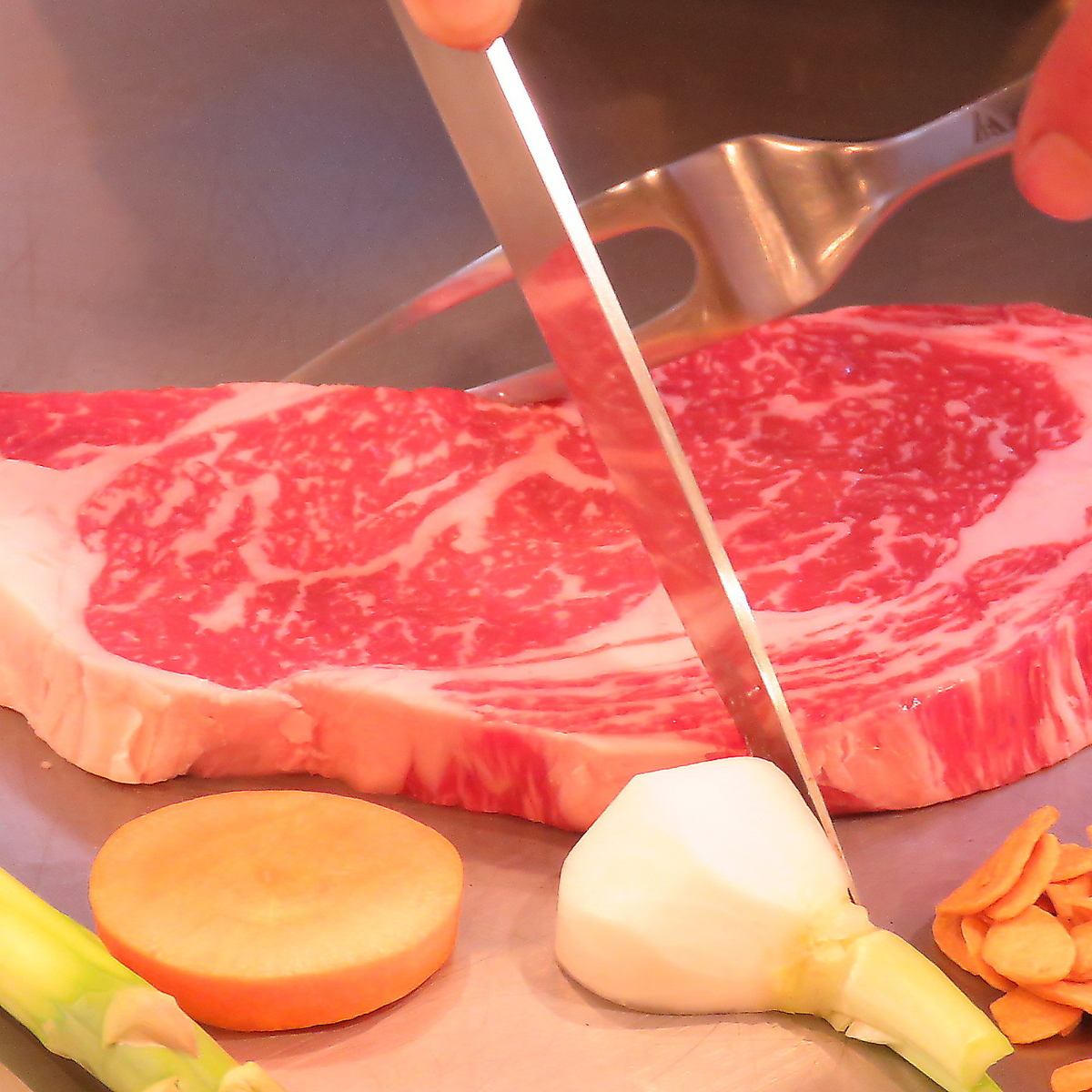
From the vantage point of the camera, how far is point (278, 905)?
46.1 inches

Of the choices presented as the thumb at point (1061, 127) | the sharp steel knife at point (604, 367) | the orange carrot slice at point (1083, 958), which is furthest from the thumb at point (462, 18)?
the thumb at point (1061, 127)

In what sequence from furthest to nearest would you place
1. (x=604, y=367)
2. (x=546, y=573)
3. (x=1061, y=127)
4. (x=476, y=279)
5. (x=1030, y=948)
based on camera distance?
(x=476, y=279) < (x=1061, y=127) < (x=546, y=573) < (x=604, y=367) < (x=1030, y=948)

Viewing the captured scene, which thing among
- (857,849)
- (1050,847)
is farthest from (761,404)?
(1050,847)

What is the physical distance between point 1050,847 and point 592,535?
2.10ft

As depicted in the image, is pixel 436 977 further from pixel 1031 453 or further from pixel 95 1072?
pixel 1031 453

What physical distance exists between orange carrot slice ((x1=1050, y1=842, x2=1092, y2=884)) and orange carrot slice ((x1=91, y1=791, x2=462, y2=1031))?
49 cm

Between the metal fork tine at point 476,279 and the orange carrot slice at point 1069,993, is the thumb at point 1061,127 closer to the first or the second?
the metal fork tine at point 476,279

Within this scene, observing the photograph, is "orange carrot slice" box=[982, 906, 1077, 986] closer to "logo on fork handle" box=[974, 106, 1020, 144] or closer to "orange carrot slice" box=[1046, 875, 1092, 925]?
"orange carrot slice" box=[1046, 875, 1092, 925]

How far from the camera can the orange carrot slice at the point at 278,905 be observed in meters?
1.12

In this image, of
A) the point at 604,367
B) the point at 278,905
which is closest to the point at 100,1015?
the point at 278,905

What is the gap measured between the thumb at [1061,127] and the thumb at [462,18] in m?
0.94

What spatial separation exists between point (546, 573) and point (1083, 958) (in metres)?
0.68

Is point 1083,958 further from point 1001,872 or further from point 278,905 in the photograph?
point 278,905

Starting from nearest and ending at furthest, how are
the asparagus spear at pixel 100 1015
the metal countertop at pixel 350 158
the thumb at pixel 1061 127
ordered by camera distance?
the asparagus spear at pixel 100 1015 < the thumb at pixel 1061 127 < the metal countertop at pixel 350 158
